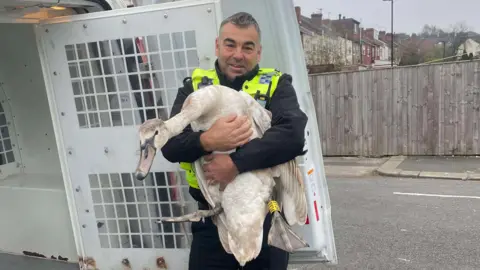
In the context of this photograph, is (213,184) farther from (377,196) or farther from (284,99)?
(377,196)

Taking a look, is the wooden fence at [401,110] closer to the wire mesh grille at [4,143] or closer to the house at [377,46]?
the wire mesh grille at [4,143]

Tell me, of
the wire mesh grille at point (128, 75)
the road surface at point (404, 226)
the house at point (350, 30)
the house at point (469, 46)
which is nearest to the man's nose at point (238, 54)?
the wire mesh grille at point (128, 75)

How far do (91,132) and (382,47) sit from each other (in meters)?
Answer: 38.5

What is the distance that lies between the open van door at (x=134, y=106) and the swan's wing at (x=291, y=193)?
0.43 meters

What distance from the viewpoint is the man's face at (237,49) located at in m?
1.98

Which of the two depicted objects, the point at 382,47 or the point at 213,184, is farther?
the point at 382,47

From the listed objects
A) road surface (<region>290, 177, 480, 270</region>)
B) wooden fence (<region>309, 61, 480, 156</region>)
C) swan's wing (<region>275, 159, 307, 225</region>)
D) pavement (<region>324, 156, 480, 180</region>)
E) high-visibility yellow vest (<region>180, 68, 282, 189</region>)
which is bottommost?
pavement (<region>324, 156, 480, 180</region>)

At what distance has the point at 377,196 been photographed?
711 centimetres

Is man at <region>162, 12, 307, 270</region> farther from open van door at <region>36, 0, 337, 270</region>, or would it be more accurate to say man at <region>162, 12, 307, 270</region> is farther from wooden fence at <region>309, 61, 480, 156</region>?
wooden fence at <region>309, 61, 480, 156</region>

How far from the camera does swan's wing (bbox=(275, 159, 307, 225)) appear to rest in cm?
204

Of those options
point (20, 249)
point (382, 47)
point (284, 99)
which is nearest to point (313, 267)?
point (20, 249)

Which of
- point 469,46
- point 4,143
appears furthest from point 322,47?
point 4,143

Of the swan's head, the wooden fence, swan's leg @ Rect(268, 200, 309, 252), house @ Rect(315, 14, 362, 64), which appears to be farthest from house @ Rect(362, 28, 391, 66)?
the swan's head

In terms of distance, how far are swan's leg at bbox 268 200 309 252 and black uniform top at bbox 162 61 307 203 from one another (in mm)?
226
